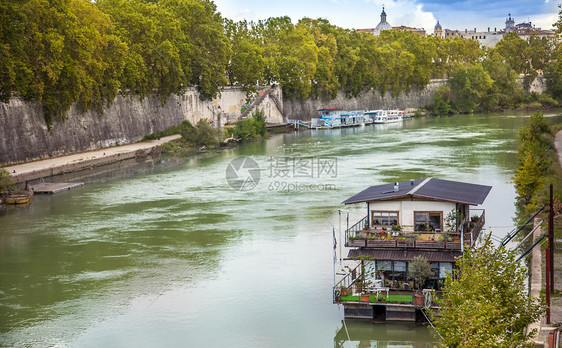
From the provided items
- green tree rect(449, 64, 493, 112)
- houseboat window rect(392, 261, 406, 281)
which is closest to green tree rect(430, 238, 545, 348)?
houseboat window rect(392, 261, 406, 281)

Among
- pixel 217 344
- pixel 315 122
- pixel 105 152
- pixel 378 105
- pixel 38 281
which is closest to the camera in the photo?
pixel 217 344

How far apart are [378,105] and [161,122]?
43356 mm

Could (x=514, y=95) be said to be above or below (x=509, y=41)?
below

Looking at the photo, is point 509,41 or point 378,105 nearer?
point 378,105

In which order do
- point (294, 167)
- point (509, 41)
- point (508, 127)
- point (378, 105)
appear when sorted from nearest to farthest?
point (294, 167), point (508, 127), point (378, 105), point (509, 41)

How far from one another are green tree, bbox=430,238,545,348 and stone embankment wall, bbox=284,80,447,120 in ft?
238

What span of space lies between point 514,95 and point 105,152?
6878 cm

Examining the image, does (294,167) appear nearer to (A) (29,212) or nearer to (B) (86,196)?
(B) (86,196)

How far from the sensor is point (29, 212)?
37.5 m

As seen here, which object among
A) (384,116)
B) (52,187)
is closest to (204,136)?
(52,187)

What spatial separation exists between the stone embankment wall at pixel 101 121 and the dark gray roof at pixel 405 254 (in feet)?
108

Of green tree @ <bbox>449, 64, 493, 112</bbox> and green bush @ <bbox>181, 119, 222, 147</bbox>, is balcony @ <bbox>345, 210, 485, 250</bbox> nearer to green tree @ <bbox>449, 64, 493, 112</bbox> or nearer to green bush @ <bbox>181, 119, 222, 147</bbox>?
green bush @ <bbox>181, 119, 222, 147</bbox>

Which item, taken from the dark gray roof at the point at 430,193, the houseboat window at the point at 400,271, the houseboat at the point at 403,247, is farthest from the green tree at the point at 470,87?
the houseboat window at the point at 400,271

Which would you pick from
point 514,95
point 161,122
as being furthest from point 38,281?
point 514,95
